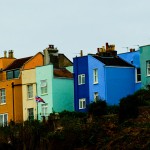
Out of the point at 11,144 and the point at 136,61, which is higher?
the point at 136,61

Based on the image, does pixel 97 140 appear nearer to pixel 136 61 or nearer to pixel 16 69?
pixel 136 61

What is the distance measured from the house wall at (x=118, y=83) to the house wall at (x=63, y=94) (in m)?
6.18

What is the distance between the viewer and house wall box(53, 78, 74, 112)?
259ft

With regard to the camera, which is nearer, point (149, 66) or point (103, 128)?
point (103, 128)

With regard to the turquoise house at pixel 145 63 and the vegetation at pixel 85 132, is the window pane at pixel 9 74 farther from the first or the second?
the vegetation at pixel 85 132

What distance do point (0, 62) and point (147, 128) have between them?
2043 inches

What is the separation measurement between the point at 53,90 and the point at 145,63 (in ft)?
44.7

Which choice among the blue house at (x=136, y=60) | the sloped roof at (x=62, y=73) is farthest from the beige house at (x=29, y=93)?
the blue house at (x=136, y=60)

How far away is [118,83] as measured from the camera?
249 feet

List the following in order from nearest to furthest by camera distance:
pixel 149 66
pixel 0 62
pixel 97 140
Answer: pixel 97 140, pixel 149 66, pixel 0 62

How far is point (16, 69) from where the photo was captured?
279 feet

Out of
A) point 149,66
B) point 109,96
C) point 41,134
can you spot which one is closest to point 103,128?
point 41,134

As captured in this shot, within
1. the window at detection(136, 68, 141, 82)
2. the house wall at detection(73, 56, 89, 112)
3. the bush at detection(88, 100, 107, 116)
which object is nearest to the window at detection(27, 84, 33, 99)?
the house wall at detection(73, 56, 89, 112)

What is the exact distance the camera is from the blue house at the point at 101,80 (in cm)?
7512
